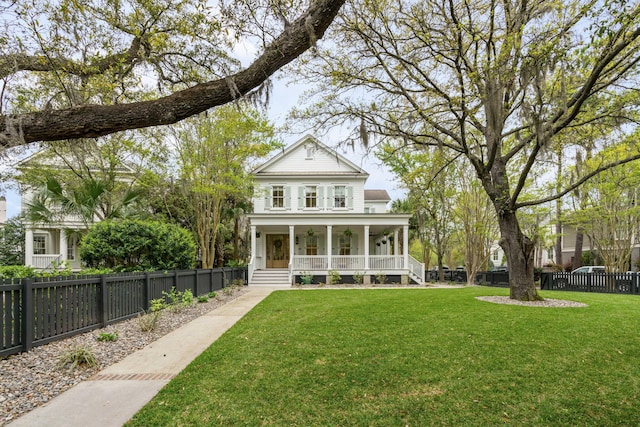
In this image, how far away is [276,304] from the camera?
34.8 ft

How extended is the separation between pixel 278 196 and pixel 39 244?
16397 mm

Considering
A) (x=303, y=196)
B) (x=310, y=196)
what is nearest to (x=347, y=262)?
(x=310, y=196)

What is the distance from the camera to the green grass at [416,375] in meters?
3.30

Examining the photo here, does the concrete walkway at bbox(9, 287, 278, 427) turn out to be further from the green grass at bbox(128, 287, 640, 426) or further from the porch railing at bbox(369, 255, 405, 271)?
the porch railing at bbox(369, 255, 405, 271)

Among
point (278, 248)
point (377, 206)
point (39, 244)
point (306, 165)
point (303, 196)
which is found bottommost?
point (278, 248)

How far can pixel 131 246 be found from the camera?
1029 centimetres

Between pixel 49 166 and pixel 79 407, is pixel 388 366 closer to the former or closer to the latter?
pixel 79 407

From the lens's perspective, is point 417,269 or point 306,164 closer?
point 417,269

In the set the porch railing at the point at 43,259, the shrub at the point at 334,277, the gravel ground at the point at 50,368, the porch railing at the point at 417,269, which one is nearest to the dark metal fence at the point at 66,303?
the gravel ground at the point at 50,368

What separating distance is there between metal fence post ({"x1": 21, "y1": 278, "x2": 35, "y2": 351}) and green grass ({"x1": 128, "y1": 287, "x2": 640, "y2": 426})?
2.67 metres

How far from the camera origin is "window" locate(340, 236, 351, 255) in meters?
22.2

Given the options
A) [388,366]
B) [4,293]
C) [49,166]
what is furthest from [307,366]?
[49,166]

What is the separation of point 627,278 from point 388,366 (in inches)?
617

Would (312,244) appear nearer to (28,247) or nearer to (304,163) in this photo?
(304,163)
